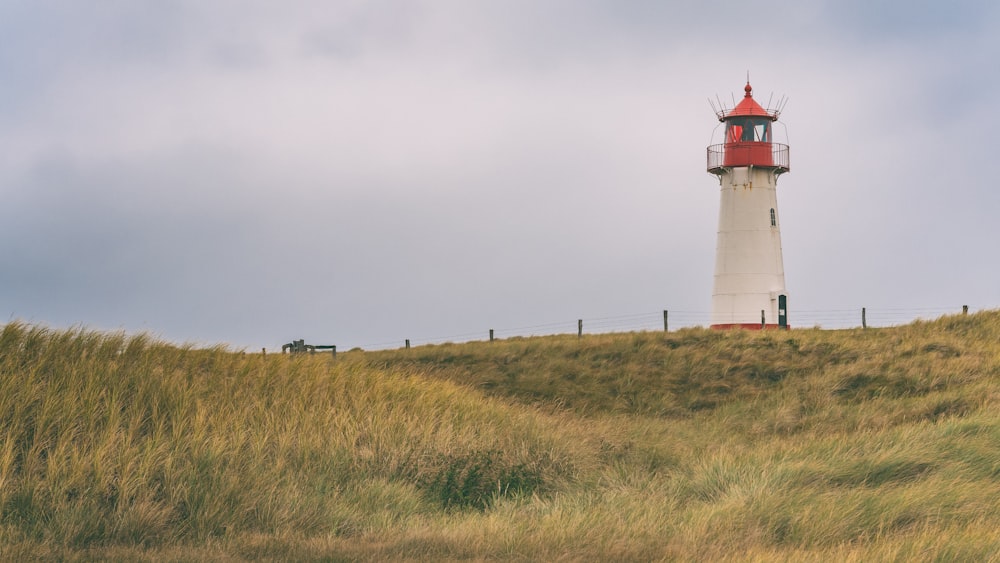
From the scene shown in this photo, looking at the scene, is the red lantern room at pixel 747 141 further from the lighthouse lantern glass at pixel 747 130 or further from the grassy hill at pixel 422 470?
the grassy hill at pixel 422 470

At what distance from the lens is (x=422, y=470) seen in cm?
1064

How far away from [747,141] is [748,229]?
330 centimetres

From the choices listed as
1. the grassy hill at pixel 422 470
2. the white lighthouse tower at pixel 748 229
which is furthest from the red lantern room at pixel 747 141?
the grassy hill at pixel 422 470

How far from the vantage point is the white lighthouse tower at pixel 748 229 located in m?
31.5

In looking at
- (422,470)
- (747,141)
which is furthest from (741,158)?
(422,470)

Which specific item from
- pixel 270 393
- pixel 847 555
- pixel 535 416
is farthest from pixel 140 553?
pixel 535 416

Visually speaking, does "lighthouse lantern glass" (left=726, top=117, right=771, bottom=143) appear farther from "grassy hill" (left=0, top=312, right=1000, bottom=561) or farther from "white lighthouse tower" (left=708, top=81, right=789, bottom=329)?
"grassy hill" (left=0, top=312, right=1000, bottom=561)

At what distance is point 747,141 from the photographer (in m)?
32.3

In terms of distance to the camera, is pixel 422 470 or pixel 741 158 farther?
pixel 741 158

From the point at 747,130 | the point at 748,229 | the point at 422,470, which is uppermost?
the point at 747,130

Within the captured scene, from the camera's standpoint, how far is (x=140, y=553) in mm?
6992

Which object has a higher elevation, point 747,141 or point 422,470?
point 747,141

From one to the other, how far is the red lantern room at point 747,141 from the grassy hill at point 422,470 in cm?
1527

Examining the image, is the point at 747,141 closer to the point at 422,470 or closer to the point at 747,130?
the point at 747,130
